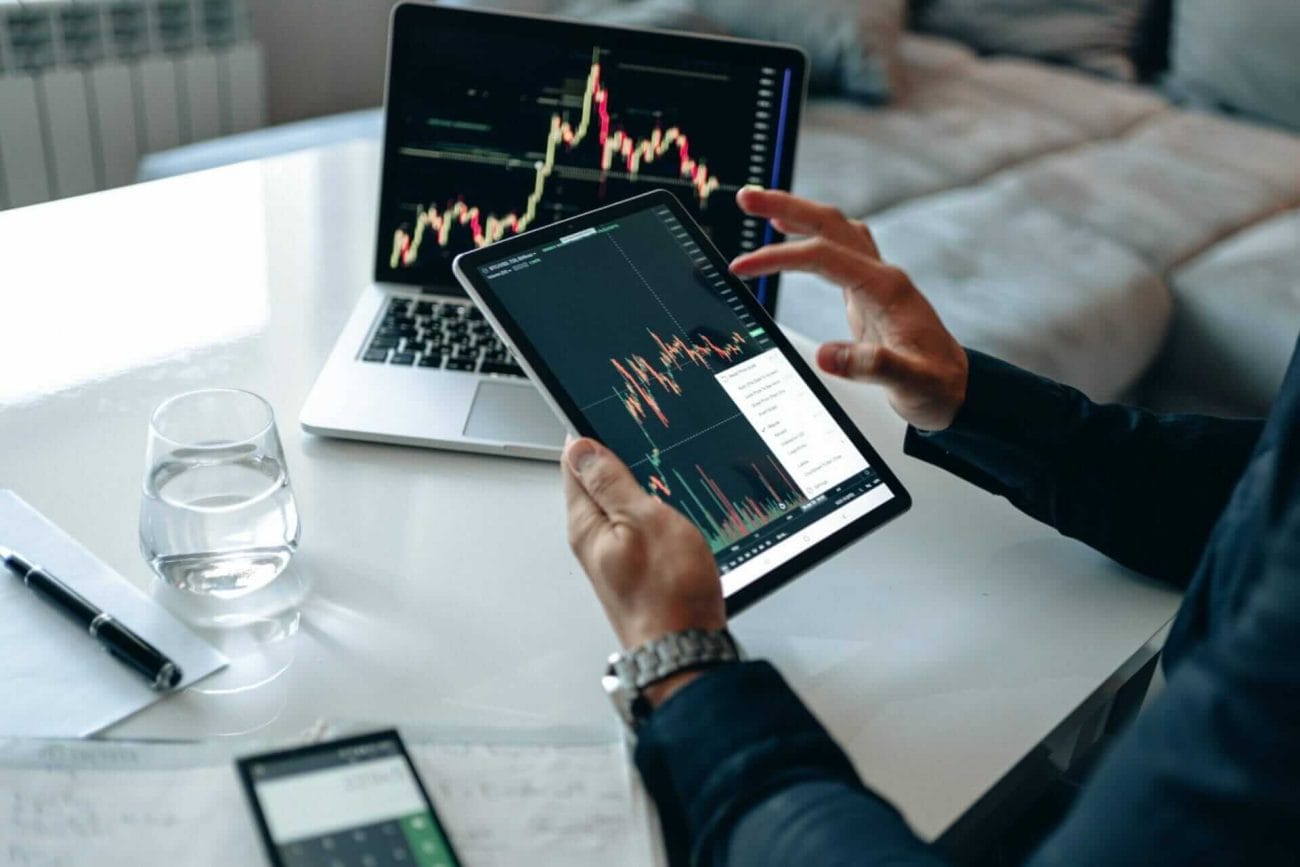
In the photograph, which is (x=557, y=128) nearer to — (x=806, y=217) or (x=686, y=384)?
(x=806, y=217)

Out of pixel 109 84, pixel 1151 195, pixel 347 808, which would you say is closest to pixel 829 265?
pixel 347 808

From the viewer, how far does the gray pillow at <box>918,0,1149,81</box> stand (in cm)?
268

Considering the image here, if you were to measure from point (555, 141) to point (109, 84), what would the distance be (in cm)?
164

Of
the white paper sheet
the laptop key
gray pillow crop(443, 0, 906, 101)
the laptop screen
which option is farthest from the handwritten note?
gray pillow crop(443, 0, 906, 101)

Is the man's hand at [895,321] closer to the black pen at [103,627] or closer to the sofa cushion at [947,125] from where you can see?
the black pen at [103,627]

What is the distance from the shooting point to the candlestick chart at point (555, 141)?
1.11 meters

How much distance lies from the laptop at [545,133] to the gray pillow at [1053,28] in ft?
6.13

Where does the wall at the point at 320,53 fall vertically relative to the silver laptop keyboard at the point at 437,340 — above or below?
below

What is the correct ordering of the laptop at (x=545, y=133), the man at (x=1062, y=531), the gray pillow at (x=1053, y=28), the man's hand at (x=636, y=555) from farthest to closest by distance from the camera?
1. the gray pillow at (x=1053, y=28)
2. the laptop at (x=545, y=133)
3. the man's hand at (x=636, y=555)
4. the man at (x=1062, y=531)

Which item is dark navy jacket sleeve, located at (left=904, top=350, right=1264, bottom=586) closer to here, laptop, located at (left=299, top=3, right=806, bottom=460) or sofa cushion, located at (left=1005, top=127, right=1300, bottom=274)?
laptop, located at (left=299, top=3, right=806, bottom=460)

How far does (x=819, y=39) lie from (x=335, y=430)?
5.66 feet

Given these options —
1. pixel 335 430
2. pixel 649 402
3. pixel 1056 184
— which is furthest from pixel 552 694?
pixel 1056 184

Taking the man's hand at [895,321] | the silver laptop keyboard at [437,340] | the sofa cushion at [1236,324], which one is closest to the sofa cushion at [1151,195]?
the sofa cushion at [1236,324]

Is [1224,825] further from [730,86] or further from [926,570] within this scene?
[730,86]
